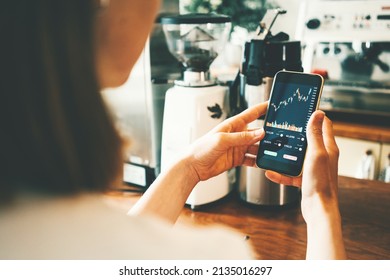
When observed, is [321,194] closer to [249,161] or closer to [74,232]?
[249,161]

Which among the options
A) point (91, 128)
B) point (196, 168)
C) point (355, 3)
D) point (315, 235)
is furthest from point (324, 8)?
point (91, 128)

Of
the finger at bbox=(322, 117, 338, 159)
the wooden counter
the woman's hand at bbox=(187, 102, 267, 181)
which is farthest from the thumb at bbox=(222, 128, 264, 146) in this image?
the wooden counter

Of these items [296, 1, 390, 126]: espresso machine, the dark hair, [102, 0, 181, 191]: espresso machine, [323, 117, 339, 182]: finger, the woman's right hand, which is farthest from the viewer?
[296, 1, 390, 126]: espresso machine

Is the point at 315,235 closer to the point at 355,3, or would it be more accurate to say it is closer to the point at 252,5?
the point at 355,3

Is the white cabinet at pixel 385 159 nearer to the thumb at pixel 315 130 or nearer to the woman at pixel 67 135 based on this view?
the thumb at pixel 315 130

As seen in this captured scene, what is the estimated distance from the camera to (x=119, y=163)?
0.47m

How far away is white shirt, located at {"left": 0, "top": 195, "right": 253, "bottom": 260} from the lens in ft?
1.34

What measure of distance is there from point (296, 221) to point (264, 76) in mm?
292

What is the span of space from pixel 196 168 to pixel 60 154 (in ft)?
1.21

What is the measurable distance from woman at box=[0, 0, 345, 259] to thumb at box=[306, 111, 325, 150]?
15 cm

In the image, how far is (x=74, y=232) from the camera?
411mm

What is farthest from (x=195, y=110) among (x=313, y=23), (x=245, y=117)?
(x=313, y=23)

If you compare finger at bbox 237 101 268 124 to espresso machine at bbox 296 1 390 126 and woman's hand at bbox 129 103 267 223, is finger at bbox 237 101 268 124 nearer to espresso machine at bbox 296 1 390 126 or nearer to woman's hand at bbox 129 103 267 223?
woman's hand at bbox 129 103 267 223

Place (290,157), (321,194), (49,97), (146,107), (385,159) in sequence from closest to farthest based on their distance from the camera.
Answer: (49,97) → (321,194) → (290,157) → (146,107) → (385,159)
